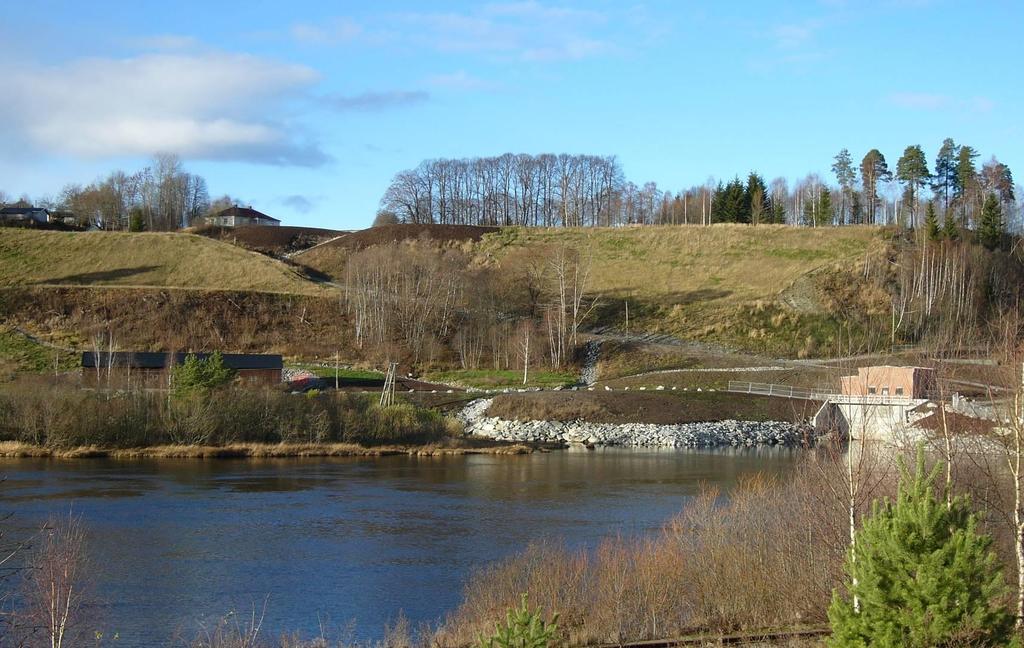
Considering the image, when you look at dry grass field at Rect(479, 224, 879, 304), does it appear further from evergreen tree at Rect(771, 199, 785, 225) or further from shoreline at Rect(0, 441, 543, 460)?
shoreline at Rect(0, 441, 543, 460)

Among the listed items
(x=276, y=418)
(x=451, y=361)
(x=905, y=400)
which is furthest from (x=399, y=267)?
(x=905, y=400)

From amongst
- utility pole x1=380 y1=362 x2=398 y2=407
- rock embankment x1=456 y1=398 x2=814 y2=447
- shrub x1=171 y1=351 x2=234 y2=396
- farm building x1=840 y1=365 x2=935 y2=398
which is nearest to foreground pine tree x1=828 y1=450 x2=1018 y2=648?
farm building x1=840 y1=365 x2=935 y2=398

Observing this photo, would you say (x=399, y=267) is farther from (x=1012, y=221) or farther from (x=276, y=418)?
(x=1012, y=221)

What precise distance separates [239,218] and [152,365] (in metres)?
65.3

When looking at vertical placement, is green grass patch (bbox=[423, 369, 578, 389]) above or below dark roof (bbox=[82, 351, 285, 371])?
below

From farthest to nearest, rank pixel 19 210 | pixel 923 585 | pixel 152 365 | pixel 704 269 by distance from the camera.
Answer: pixel 19 210 < pixel 704 269 < pixel 152 365 < pixel 923 585

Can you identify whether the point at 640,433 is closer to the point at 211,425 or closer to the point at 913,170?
the point at 211,425

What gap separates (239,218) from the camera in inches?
4518

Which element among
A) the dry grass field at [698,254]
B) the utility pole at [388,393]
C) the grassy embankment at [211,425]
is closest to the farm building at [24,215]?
the dry grass field at [698,254]

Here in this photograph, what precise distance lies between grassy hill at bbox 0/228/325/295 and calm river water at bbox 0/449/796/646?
3885cm

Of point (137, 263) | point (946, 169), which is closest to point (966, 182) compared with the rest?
point (946, 169)

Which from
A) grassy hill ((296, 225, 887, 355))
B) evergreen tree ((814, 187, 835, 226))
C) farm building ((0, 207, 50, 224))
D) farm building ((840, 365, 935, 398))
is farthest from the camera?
evergreen tree ((814, 187, 835, 226))

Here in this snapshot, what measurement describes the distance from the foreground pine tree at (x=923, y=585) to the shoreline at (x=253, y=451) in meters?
33.2

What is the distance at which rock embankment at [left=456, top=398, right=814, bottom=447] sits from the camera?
46.8m
